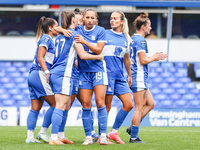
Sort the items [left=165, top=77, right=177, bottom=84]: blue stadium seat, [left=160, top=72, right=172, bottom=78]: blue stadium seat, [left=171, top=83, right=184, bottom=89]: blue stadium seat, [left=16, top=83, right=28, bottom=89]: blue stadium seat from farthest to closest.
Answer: [left=160, top=72, right=172, bottom=78]: blue stadium seat, [left=165, top=77, right=177, bottom=84]: blue stadium seat, [left=171, top=83, right=184, bottom=89]: blue stadium seat, [left=16, top=83, right=28, bottom=89]: blue stadium seat

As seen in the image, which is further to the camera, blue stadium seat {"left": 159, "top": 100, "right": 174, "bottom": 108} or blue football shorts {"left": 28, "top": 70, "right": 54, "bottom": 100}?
blue stadium seat {"left": 159, "top": 100, "right": 174, "bottom": 108}

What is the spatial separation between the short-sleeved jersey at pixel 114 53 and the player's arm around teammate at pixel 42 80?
3.20ft

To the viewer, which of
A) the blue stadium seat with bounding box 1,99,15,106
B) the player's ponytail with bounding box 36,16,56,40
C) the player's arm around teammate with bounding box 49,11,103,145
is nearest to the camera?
the player's arm around teammate with bounding box 49,11,103,145

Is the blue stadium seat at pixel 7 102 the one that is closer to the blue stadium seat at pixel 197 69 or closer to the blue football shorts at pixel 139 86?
the blue stadium seat at pixel 197 69

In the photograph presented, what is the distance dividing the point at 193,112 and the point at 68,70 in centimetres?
825

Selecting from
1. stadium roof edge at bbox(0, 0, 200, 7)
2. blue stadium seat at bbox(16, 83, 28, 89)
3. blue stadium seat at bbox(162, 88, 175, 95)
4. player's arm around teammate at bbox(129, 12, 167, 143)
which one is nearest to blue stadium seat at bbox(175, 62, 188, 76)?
blue stadium seat at bbox(162, 88, 175, 95)

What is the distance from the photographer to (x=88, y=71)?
590cm

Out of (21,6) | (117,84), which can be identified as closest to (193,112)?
(117,84)

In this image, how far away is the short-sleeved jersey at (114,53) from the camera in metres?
6.22

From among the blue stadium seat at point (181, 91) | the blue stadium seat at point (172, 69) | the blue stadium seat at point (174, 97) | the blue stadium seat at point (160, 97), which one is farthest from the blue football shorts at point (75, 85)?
the blue stadium seat at point (172, 69)

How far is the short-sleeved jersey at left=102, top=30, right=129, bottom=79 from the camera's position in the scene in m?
6.22

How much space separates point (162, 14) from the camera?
18062 mm

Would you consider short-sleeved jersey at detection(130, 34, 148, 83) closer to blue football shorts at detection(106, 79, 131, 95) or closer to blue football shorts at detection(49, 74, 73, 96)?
blue football shorts at detection(106, 79, 131, 95)

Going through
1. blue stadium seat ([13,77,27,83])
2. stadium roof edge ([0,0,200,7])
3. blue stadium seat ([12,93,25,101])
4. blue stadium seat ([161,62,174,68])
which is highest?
stadium roof edge ([0,0,200,7])
